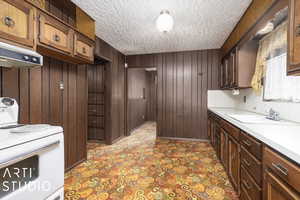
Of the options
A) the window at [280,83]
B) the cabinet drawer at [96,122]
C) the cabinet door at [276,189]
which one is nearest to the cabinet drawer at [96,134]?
the cabinet drawer at [96,122]

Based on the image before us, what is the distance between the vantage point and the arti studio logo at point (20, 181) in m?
0.93

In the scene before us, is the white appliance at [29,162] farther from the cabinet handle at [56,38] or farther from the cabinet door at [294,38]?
the cabinet door at [294,38]

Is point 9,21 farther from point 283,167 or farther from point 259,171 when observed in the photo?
point 259,171

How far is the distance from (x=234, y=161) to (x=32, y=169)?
208cm

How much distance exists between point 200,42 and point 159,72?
4.44 feet

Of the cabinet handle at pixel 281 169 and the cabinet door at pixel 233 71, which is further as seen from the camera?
the cabinet door at pixel 233 71

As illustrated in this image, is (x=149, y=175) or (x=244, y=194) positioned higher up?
(x=244, y=194)

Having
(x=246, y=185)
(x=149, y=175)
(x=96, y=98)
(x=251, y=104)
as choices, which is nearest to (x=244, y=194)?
(x=246, y=185)

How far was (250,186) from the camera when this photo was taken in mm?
1343

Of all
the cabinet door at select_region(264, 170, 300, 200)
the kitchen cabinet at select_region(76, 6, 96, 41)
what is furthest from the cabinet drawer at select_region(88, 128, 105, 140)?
the cabinet door at select_region(264, 170, 300, 200)

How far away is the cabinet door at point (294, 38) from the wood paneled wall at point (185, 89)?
288 centimetres

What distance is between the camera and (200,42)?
349 cm

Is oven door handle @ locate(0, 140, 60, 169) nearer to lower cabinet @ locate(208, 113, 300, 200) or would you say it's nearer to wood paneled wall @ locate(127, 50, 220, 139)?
lower cabinet @ locate(208, 113, 300, 200)

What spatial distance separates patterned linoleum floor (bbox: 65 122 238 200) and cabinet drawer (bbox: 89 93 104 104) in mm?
1148
